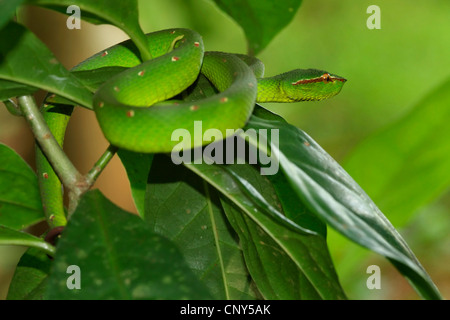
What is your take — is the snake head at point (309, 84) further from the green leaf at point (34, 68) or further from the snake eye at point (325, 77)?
the green leaf at point (34, 68)

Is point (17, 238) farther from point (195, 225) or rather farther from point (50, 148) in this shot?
point (195, 225)

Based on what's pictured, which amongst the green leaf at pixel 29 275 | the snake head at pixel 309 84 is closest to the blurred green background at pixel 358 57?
the snake head at pixel 309 84

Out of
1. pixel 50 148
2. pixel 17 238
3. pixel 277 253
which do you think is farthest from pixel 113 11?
pixel 277 253

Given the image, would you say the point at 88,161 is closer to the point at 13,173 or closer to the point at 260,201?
the point at 13,173

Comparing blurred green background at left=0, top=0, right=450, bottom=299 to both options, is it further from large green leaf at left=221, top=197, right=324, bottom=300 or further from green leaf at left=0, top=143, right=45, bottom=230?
→ large green leaf at left=221, top=197, right=324, bottom=300

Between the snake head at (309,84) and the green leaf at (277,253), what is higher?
the snake head at (309,84)

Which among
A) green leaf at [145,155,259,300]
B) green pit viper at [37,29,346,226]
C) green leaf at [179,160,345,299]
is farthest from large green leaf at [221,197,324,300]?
green pit viper at [37,29,346,226]
